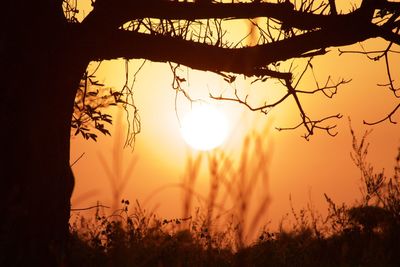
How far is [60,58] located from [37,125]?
73 cm

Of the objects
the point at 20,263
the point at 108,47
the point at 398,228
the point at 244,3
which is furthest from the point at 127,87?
the point at 398,228

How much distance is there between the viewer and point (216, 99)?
6734 millimetres

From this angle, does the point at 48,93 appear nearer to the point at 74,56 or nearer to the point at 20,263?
the point at 74,56

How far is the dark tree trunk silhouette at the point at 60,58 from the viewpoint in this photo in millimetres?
5680

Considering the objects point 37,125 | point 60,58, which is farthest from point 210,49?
point 37,125

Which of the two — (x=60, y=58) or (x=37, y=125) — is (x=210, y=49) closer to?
(x=60, y=58)

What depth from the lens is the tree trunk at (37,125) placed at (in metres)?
5.62

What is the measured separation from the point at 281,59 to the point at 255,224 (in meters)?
4.33

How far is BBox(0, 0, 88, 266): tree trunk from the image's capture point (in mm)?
5625

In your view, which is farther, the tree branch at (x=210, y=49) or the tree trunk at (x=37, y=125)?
the tree branch at (x=210, y=49)

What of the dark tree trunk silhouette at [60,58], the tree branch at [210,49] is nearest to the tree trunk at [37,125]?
the dark tree trunk silhouette at [60,58]

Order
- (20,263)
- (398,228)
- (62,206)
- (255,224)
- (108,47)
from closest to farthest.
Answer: (255,224), (20,263), (62,206), (108,47), (398,228)

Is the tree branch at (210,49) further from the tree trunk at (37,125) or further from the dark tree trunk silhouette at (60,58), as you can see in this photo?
the tree trunk at (37,125)

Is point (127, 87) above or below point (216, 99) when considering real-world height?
above
